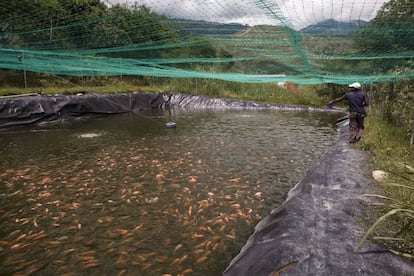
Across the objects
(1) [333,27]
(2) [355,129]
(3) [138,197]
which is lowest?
(3) [138,197]

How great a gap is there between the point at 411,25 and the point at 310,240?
4974 millimetres

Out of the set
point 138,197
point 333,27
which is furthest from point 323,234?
point 333,27

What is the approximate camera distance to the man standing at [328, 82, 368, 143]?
7.13 m

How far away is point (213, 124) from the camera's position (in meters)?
12.8

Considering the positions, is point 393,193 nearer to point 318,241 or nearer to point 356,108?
point 318,241

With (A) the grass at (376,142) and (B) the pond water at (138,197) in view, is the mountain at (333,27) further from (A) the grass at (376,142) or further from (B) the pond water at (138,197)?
(B) the pond water at (138,197)

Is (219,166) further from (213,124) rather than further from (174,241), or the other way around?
(213,124)

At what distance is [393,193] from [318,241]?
1.82 metres

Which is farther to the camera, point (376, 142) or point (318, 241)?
point (376, 142)

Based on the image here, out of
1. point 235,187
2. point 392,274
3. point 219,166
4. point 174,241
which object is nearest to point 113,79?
point 219,166

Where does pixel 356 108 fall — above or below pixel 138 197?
above

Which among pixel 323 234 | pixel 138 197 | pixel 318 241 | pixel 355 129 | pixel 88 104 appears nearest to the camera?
pixel 318 241

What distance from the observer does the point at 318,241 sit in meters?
2.82

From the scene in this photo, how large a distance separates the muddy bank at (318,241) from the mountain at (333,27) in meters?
3.29
